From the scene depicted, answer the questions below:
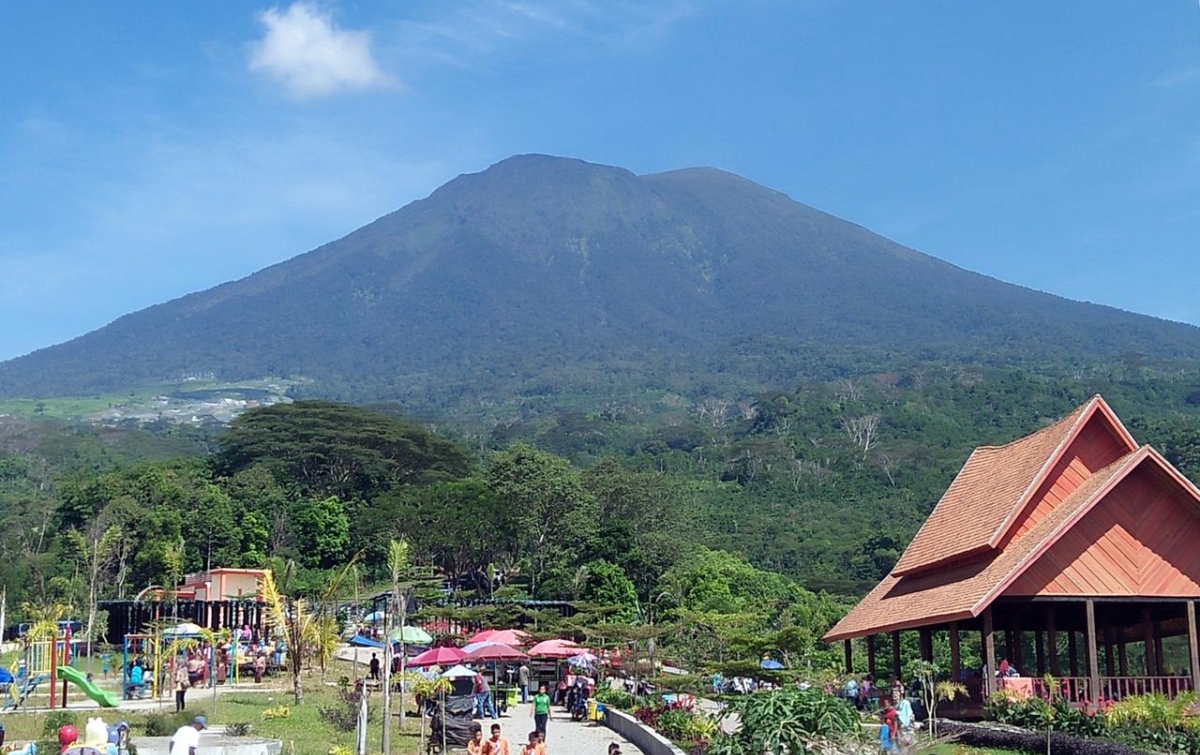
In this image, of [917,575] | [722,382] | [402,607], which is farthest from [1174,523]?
[722,382]

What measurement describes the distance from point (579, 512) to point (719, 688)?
1152 inches

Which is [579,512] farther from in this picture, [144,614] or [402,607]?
[402,607]

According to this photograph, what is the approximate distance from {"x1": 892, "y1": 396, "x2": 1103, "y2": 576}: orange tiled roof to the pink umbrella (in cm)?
662

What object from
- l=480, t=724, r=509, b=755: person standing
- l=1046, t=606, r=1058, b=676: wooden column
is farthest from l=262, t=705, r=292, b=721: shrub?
l=1046, t=606, r=1058, b=676: wooden column

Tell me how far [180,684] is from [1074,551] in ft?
47.8

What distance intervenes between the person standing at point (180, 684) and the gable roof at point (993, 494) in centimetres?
1267

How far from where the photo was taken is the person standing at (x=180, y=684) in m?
22.5

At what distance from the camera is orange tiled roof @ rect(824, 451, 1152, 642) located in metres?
20.7

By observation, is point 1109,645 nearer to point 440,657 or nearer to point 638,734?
point 638,734

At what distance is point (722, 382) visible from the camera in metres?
188

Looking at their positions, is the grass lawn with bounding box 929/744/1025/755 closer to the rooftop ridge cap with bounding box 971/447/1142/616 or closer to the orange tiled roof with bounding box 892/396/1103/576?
the rooftop ridge cap with bounding box 971/447/1142/616

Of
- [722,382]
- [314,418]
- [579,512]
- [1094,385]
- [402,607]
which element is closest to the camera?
[402,607]

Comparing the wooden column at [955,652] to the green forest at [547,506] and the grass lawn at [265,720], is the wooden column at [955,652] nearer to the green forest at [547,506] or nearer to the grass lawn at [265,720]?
the green forest at [547,506]

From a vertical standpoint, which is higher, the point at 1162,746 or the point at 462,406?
the point at 462,406
